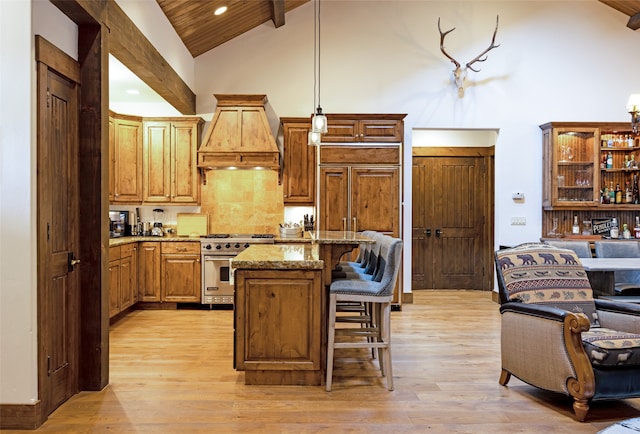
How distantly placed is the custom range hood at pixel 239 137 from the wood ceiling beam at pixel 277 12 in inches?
41.6

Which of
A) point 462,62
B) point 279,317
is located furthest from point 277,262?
point 462,62

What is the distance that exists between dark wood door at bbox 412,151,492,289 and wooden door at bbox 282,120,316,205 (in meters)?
2.27

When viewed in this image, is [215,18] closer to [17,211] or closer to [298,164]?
[298,164]

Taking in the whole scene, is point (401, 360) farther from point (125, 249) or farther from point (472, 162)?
point (472, 162)

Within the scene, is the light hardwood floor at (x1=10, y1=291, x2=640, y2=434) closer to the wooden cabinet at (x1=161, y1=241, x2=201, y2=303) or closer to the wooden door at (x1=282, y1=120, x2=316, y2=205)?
the wooden cabinet at (x1=161, y1=241, x2=201, y2=303)

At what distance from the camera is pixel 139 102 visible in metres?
6.38

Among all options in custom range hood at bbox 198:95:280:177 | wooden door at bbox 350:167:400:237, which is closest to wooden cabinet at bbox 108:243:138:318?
custom range hood at bbox 198:95:280:177

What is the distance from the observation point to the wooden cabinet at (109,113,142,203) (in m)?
6.04

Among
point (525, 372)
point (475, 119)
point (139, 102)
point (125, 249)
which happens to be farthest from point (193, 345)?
point (475, 119)

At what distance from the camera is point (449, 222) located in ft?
26.1

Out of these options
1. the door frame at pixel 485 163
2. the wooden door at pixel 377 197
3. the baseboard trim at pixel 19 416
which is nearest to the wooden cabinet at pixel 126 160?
the wooden door at pixel 377 197

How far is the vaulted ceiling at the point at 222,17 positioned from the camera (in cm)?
523

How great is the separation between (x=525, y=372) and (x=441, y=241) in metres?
4.86

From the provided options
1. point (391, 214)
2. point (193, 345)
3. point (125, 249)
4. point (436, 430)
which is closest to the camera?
point (436, 430)
